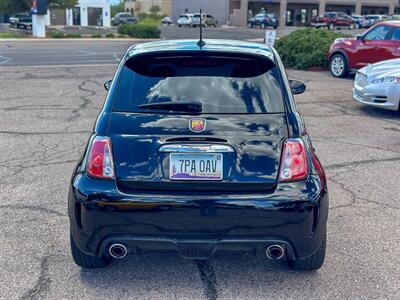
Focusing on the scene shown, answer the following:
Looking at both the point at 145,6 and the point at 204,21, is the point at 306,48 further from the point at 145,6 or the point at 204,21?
the point at 145,6

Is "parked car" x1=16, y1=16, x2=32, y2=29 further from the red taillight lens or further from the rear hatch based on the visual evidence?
the red taillight lens

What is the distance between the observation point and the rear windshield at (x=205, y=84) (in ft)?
10.4

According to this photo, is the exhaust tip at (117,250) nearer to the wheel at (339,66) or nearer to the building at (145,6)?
the wheel at (339,66)

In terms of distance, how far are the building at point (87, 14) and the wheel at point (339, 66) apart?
150 feet

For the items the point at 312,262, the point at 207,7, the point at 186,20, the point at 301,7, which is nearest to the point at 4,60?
the point at 312,262

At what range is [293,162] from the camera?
303 cm

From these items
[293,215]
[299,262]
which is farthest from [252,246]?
[299,262]

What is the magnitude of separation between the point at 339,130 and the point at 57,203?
5168 millimetres

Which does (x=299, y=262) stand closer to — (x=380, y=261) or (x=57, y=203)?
(x=380, y=261)

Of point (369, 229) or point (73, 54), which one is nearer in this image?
point (369, 229)

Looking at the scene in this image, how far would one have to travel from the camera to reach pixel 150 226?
2953 mm

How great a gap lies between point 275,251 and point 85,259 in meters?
1.37

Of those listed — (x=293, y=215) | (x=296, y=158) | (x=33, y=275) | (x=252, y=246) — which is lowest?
(x=33, y=275)

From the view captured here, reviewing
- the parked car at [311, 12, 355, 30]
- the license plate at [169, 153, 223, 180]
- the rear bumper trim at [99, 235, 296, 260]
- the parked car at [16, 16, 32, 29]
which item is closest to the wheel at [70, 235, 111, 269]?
the rear bumper trim at [99, 235, 296, 260]
